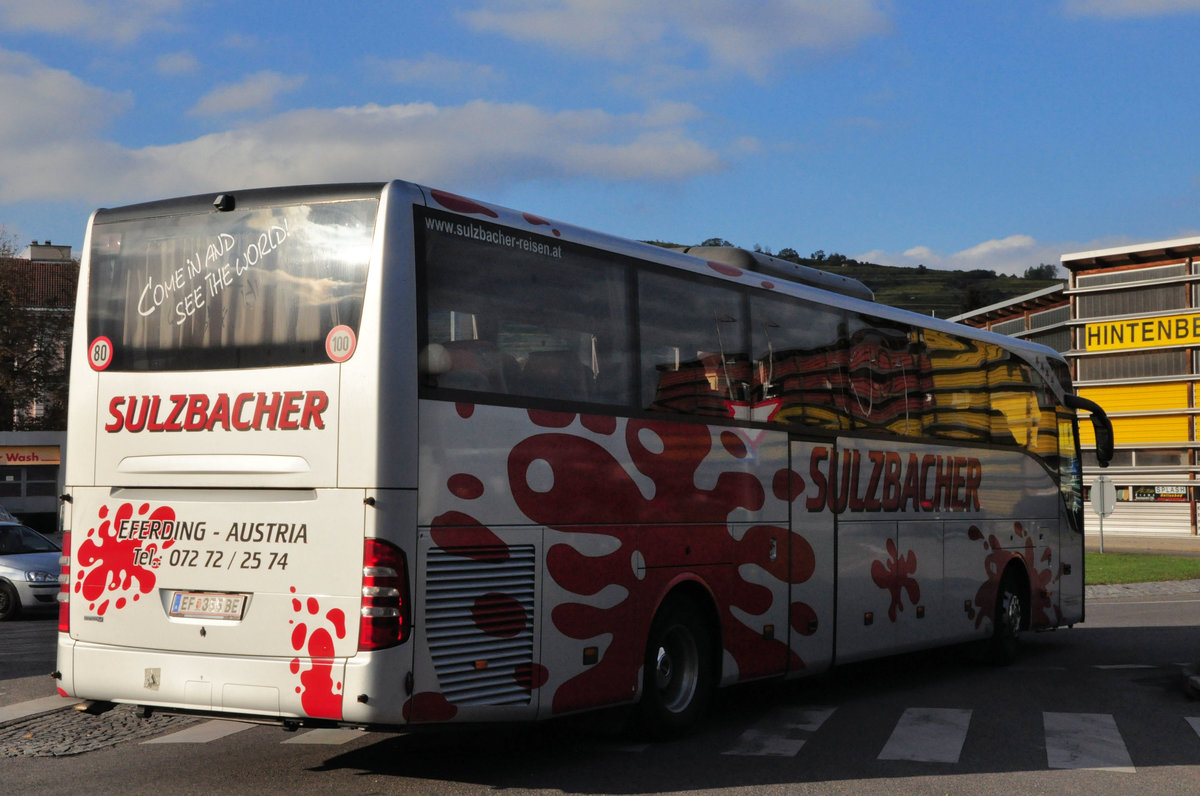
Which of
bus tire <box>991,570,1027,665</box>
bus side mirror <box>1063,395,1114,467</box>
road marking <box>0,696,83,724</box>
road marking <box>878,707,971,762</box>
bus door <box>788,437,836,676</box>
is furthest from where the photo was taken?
bus side mirror <box>1063,395,1114,467</box>

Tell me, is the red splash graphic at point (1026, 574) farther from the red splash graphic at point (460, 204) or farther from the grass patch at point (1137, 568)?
the grass patch at point (1137, 568)

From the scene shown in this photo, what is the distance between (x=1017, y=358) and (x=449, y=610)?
1001 centimetres

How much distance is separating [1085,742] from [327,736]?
534 centimetres

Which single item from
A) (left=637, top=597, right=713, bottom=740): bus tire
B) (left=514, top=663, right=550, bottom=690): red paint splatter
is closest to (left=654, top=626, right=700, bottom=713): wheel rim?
(left=637, top=597, right=713, bottom=740): bus tire

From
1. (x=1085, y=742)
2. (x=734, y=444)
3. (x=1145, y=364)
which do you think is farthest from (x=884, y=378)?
(x=1145, y=364)

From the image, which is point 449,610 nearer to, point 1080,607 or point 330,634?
point 330,634

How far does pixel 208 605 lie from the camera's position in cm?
779

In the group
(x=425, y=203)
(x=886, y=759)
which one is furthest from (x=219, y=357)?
(x=886, y=759)

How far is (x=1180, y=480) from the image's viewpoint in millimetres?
60219

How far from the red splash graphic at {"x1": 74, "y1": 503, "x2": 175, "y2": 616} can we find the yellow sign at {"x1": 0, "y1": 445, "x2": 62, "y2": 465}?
160 ft

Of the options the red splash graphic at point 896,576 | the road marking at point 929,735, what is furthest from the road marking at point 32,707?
the red splash graphic at point 896,576

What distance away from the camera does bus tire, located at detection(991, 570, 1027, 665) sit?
14.9 meters

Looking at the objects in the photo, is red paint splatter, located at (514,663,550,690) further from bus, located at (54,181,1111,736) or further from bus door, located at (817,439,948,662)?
bus door, located at (817,439,948,662)

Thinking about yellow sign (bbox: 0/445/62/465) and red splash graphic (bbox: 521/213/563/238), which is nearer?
red splash graphic (bbox: 521/213/563/238)
